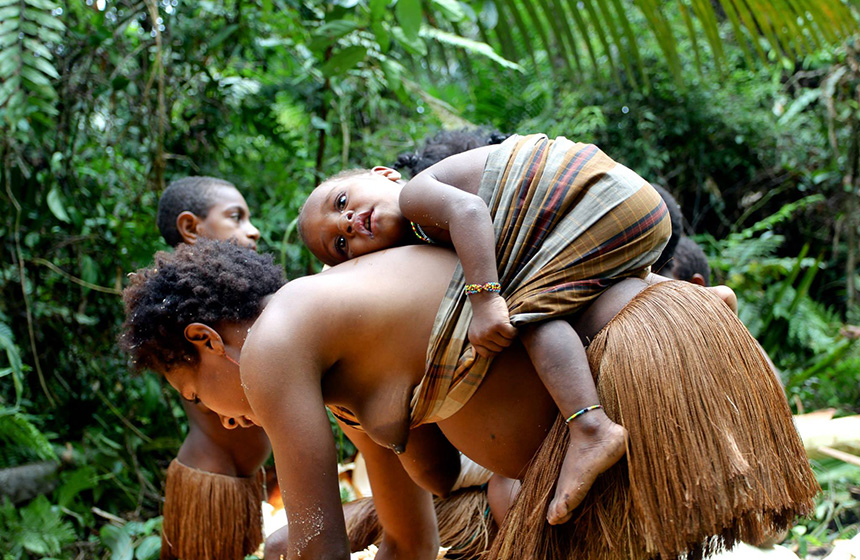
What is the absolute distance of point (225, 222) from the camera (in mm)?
2969

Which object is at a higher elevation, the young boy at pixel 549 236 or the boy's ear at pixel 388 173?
the boy's ear at pixel 388 173

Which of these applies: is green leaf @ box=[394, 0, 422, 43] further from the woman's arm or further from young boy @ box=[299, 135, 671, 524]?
the woman's arm

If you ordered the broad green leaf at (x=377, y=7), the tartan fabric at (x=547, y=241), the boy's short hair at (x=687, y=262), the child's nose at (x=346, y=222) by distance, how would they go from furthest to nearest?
the boy's short hair at (x=687, y=262), the broad green leaf at (x=377, y=7), the child's nose at (x=346, y=222), the tartan fabric at (x=547, y=241)

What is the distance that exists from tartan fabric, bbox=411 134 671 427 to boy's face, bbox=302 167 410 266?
0.23 metres

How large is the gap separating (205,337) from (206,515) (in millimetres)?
1176

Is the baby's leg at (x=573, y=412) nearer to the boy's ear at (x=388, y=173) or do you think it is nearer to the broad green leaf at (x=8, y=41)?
the boy's ear at (x=388, y=173)

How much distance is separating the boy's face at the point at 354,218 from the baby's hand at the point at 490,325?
12.2 inches

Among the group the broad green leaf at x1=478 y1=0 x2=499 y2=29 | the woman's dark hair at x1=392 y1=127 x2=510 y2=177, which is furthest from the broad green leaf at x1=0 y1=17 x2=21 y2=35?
the broad green leaf at x1=478 y1=0 x2=499 y2=29

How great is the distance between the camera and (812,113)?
19.0 ft

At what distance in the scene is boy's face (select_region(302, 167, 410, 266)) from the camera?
156 centimetres

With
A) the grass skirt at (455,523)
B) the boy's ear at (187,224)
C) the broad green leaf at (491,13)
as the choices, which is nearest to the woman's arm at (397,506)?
the grass skirt at (455,523)

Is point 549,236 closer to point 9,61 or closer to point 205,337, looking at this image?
point 205,337

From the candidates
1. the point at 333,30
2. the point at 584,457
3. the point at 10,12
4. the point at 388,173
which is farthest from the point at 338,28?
the point at 584,457

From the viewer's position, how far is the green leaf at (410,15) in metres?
1.89
